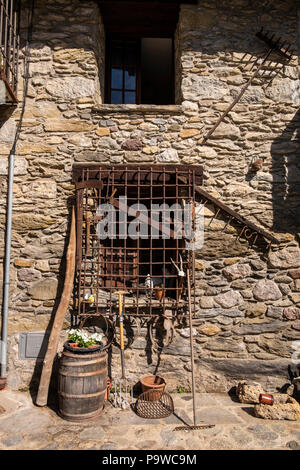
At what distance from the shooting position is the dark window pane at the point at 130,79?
4.88 meters

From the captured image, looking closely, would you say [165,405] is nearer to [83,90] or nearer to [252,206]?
[252,206]

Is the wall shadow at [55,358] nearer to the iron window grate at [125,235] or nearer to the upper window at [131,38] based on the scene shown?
the iron window grate at [125,235]

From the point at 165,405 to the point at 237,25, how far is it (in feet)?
14.9

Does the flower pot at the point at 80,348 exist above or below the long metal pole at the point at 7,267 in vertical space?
below

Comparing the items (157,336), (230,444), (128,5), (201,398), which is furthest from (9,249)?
(128,5)

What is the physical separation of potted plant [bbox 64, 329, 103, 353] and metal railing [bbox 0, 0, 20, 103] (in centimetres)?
278

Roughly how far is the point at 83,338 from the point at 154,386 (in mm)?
879

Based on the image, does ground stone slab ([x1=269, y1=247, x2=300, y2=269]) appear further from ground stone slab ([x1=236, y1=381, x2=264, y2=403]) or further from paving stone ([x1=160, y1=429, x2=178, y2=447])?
paving stone ([x1=160, y1=429, x2=178, y2=447])

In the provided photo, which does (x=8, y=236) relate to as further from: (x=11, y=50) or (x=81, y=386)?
(x=11, y=50)

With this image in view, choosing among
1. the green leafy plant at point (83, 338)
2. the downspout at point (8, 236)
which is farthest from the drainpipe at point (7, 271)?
the green leafy plant at point (83, 338)

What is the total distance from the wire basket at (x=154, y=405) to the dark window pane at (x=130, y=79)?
407 cm

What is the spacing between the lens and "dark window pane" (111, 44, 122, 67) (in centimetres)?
489

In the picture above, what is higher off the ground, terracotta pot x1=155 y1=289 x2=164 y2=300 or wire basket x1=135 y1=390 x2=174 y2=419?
terracotta pot x1=155 y1=289 x2=164 y2=300

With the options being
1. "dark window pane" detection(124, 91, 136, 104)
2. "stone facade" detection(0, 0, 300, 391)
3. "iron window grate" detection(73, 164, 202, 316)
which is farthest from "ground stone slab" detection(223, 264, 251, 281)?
"dark window pane" detection(124, 91, 136, 104)
